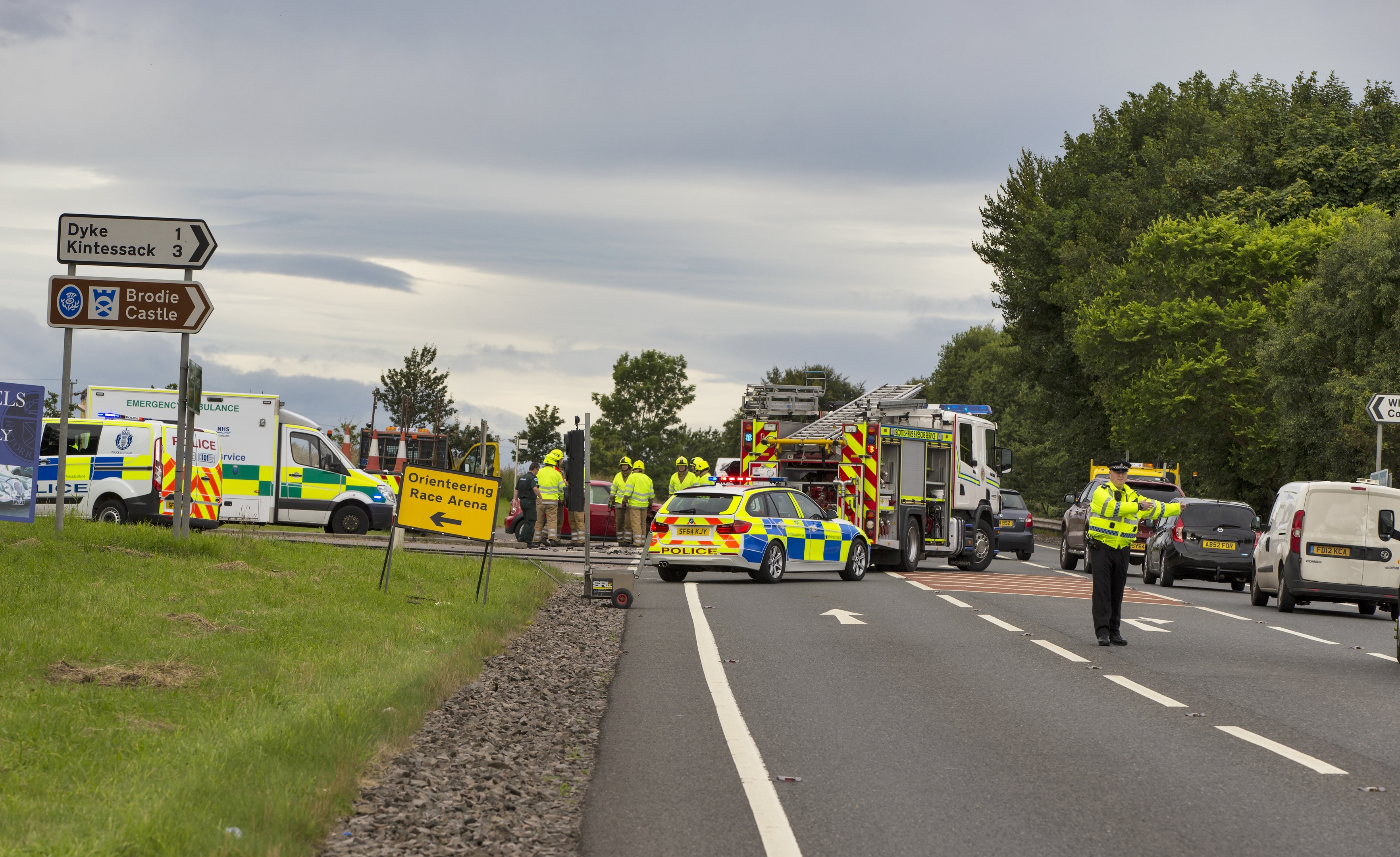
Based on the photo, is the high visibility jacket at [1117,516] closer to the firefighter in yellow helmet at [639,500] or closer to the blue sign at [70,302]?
the blue sign at [70,302]

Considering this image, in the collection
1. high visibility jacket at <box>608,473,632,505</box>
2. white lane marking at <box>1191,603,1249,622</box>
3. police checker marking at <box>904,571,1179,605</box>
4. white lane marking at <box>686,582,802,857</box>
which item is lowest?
white lane marking at <box>686,582,802,857</box>

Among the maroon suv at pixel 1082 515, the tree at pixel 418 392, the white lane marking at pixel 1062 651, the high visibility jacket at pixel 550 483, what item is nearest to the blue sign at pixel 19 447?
the white lane marking at pixel 1062 651

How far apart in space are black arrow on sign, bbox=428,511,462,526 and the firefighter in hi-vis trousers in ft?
21.0

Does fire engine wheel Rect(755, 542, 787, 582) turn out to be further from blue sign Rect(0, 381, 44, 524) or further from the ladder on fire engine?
blue sign Rect(0, 381, 44, 524)

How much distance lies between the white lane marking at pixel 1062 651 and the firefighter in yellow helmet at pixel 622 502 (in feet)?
58.6

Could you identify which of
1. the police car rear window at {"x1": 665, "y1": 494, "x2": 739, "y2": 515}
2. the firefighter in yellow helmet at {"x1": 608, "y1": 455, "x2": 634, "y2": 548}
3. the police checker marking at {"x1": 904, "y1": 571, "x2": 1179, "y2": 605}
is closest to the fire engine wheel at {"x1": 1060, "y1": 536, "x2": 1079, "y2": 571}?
the police checker marking at {"x1": 904, "y1": 571, "x2": 1179, "y2": 605}

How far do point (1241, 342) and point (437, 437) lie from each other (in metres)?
29.6

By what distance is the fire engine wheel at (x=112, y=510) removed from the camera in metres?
25.5

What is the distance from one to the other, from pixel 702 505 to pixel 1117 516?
28.6 feet

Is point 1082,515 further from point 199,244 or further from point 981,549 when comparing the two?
point 199,244

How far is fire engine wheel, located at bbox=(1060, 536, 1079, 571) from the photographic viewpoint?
32.0 m

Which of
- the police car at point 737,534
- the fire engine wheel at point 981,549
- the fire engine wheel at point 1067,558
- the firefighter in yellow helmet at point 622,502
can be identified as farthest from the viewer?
the firefighter in yellow helmet at point 622,502

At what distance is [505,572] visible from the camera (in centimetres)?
2041

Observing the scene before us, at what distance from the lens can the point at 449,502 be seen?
15.4 metres
